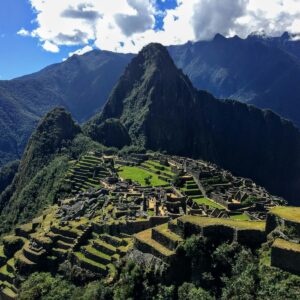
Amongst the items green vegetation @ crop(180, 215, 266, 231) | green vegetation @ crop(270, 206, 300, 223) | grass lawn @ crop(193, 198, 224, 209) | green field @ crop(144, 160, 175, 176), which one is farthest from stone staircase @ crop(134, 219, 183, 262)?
green field @ crop(144, 160, 175, 176)

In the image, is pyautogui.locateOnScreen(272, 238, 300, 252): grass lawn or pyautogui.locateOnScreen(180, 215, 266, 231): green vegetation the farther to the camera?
pyautogui.locateOnScreen(180, 215, 266, 231): green vegetation

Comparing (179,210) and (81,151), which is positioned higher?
(81,151)

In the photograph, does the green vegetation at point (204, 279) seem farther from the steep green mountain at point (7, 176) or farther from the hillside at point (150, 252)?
the steep green mountain at point (7, 176)

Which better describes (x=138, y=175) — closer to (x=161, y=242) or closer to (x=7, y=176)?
(x=161, y=242)

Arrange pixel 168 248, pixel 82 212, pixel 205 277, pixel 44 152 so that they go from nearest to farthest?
pixel 205 277 < pixel 168 248 < pixel 82 212 < pixel 44 152

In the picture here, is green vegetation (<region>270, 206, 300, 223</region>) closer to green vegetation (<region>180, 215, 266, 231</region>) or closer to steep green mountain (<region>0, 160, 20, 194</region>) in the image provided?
green vegetation (<region>180, 215, 266, 231</region>)

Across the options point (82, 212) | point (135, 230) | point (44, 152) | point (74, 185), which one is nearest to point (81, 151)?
point (44, 152)

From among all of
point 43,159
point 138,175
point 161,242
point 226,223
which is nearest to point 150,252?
point 161,242

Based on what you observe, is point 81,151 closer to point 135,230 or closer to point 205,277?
point 135,230
